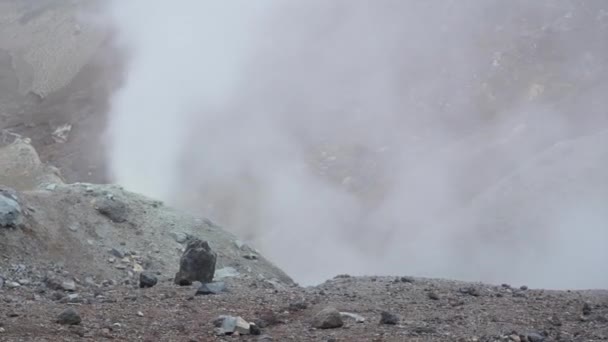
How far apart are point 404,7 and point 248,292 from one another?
3474cm

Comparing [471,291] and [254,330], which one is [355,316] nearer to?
[254,330]

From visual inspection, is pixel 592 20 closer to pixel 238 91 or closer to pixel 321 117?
pixel 321 117

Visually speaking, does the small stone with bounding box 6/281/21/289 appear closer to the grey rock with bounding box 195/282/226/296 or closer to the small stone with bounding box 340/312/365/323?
the grey rock with bounding box 195/282/226/296

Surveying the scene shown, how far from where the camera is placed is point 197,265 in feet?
36.7

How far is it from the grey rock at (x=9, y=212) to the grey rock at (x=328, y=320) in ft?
20.0

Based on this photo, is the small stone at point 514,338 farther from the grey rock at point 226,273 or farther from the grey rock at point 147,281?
the grey rock at point 226,273

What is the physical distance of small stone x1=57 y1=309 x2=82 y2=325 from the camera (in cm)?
745

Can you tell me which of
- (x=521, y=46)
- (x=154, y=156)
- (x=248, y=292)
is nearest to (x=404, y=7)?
(x=521, y=46)

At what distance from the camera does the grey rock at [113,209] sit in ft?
49.3

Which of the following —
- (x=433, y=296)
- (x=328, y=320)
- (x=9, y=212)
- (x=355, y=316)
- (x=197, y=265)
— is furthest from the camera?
(x=9, y=212)

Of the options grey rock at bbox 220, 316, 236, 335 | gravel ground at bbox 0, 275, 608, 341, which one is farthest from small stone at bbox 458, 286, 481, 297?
grey rock at bbox 220, 316, 236, 335

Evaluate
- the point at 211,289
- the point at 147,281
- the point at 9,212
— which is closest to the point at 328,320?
the point at 211,289

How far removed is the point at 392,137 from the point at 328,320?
84.7 feet

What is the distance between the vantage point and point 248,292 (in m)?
10.2
